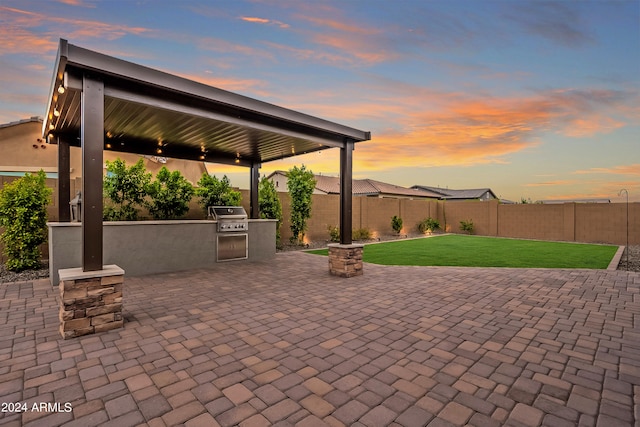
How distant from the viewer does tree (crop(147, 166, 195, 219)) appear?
23.7 feet

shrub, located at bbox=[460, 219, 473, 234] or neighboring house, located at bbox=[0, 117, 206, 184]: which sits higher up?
neighboring house, located at bbox=[0, 117, 206, 184]

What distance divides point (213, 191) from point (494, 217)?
14509mm

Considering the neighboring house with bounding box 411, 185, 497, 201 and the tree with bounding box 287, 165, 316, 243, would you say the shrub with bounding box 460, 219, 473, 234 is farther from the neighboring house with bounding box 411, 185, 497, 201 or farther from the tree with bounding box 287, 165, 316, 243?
the neighboring house with bounding box 411, 185, 497, 201

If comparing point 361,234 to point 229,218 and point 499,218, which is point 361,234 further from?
point 499,218

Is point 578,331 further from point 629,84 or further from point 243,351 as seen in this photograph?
point 629,84

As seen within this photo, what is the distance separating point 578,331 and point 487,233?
14.4m

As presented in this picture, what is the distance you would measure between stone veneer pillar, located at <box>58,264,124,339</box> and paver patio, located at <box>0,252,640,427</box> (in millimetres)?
135

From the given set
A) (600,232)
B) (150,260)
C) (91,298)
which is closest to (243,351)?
(91,298)

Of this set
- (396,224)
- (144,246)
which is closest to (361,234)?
(396,224)

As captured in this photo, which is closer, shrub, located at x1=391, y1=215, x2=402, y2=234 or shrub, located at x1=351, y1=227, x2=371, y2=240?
shrub, located at x1=351, y1=227, x2=371, y2=240

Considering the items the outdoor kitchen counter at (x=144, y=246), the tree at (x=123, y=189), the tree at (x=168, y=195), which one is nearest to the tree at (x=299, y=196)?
the outdoor kitchen counter at (x=144, y=246)

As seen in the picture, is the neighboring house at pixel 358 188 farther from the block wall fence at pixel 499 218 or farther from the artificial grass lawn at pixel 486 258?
the artificial grass lawn at pixel 486 258

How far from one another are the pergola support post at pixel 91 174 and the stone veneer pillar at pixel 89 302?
0.54ft

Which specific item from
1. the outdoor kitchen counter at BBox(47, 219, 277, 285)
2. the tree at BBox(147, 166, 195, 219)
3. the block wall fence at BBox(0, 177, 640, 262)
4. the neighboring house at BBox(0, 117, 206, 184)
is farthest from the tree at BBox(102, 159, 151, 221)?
the neighboring house at BBox(0, 117, 206, 184)
